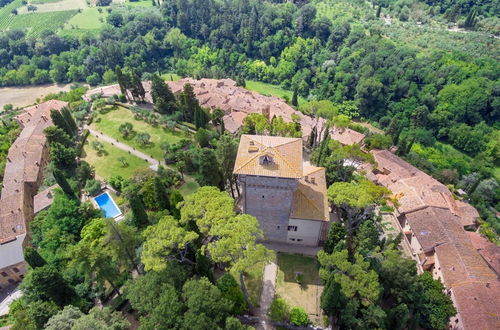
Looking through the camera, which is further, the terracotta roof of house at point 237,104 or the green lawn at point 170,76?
the green lawn at point 170,76

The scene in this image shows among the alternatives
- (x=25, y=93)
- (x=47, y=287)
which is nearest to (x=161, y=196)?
(x=47, y=287)

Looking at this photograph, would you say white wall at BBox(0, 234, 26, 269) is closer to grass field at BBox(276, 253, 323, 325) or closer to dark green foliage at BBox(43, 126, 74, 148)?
dark green foliage at BBox(43, 126, 74, 148)

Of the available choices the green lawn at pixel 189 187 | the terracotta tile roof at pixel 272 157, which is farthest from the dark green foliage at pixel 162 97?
the terracotta tile roof at pixel 272 157

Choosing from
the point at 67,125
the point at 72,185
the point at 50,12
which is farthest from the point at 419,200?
the point at 50,12

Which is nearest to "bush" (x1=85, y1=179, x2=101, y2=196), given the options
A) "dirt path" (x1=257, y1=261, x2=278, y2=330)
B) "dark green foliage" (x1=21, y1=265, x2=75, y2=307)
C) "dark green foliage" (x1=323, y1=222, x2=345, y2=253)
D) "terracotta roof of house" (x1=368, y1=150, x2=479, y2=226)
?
"dark green foliage" (x1=21, y1=265, x2=75, y2=307)

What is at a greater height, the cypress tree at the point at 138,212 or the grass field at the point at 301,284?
the cypress tree at the point at 138,212

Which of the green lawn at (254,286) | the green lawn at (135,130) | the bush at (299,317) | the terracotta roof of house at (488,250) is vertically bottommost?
the terracotta roof of house at (488,250)

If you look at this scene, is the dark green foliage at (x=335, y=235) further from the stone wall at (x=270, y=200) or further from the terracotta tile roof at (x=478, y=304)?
the terracotta tile roof at (x=478, y=304)
